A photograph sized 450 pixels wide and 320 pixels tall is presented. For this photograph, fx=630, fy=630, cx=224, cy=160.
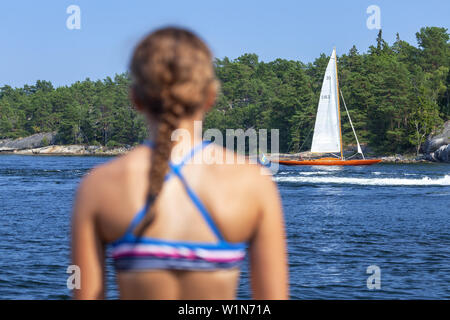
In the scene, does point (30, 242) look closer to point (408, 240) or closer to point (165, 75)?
point (408, 240)

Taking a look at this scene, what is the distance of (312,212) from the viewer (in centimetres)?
2984

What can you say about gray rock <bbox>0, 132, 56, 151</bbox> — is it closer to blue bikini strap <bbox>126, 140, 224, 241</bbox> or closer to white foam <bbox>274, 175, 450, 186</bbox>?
white foam <bbox>274, 175, 450, 186</bbox>

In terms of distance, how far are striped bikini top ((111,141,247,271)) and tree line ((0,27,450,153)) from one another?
5948 centimetres

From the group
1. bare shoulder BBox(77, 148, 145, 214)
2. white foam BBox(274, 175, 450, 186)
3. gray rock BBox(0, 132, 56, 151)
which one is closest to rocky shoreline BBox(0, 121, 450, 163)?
gray rock BBox(0, 132, 56, 151)

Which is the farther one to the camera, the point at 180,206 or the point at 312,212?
the point at 312,212

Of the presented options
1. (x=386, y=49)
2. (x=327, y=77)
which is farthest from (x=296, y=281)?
(x=386, y=49)

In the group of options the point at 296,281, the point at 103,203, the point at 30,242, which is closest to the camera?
the point at 103,203

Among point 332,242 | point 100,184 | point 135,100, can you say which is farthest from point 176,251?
point 332,242

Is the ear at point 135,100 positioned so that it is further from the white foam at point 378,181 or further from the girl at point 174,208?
the white foam at point 378,181

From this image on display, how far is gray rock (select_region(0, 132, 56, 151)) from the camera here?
15800 cm

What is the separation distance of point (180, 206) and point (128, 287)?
0.32m

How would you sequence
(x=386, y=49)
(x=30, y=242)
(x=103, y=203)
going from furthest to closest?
1. (x=386, y=49)
2. (x=30, y=242)
3. (x=103, y=203)

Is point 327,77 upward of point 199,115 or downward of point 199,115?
upward

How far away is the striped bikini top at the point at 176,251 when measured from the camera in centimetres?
194
